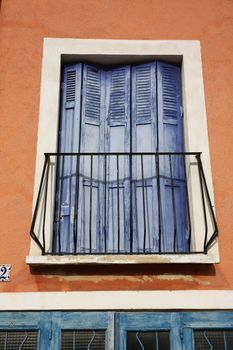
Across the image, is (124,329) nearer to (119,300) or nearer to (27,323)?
(119,300)

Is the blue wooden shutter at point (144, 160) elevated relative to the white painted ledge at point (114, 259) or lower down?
elevated

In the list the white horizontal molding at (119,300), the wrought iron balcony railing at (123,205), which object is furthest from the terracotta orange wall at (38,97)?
the wrought iron balcony railing at (123,205)

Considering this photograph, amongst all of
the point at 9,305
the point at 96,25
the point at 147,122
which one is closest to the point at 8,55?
the point at 96,25

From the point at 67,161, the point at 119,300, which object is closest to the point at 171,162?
the point at 67,161

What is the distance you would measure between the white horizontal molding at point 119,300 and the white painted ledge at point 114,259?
0.28 m

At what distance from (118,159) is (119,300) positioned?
1.66 metres

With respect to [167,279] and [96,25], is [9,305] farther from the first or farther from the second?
[96,25]

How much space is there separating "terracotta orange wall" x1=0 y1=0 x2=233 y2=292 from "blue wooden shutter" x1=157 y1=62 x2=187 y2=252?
38 cm

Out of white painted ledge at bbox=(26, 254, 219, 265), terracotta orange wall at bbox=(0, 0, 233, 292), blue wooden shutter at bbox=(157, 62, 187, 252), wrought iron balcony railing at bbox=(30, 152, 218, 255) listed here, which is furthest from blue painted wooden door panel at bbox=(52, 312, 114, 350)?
blue wooden shutter at bbox=(157, 62, 187, 252)

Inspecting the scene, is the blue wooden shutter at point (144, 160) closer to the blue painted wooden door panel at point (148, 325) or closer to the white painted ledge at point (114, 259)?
the white painted ledge at point (114, 259)

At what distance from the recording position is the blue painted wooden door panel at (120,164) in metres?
6.41

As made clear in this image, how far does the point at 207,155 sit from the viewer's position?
6.52 m

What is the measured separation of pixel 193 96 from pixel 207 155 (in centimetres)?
75

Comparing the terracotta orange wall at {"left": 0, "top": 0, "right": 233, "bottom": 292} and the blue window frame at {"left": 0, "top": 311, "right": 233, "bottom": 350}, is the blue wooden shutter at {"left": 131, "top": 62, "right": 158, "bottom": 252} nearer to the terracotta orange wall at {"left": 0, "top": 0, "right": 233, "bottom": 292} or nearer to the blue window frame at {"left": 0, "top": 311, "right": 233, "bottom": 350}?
the terracotta orange wall at {"left": 0, "top": 0, "right": 233, "bottom": 292}
